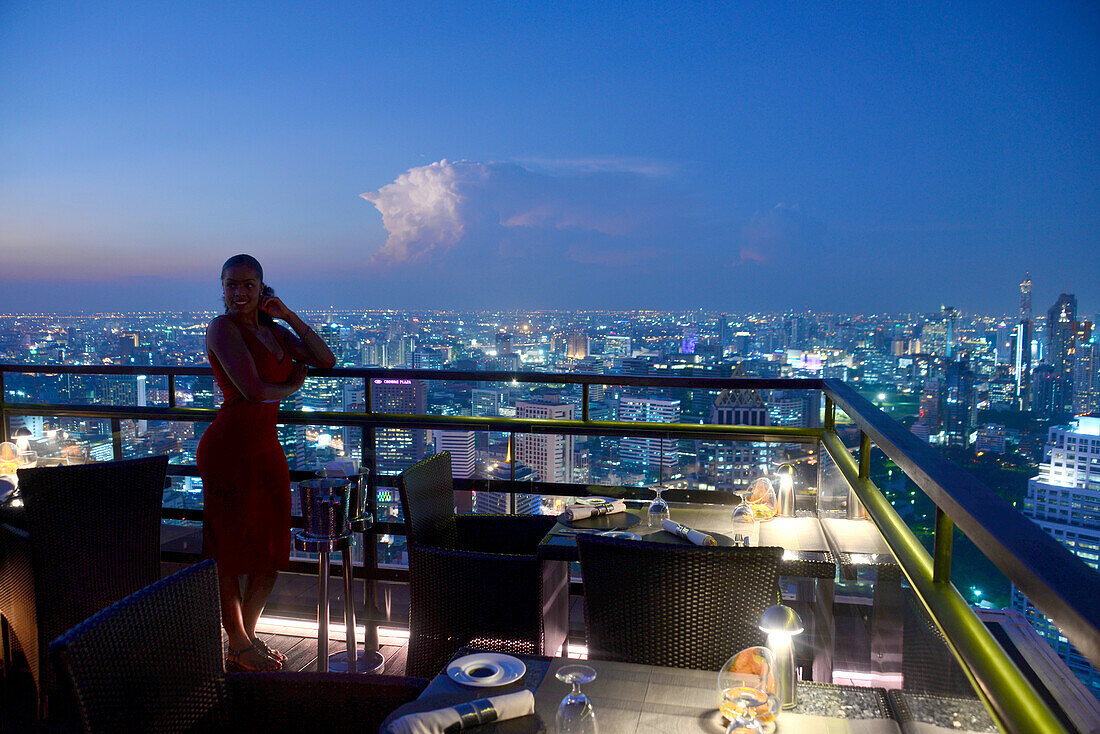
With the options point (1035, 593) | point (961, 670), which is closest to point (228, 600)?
point (961, 670)

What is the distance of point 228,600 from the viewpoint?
3.16 meters

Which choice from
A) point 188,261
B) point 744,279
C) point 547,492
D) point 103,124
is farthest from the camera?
point 744,279

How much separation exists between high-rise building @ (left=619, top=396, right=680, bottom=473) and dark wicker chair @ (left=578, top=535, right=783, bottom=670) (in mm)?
1982

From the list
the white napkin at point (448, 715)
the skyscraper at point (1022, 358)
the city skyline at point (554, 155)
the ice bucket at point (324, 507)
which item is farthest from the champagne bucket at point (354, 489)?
the skyscraper at point (1022, 358)

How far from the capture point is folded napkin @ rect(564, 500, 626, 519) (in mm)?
3035

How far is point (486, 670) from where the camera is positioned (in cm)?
155

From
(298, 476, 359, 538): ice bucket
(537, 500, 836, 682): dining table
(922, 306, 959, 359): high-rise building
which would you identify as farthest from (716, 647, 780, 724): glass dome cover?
(922, 306, 959, 359): high-rise building

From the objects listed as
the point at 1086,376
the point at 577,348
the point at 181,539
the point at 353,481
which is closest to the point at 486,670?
the point at 353,481

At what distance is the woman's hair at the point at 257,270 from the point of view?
297 centimetres

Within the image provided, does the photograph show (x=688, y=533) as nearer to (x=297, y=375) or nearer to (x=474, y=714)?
(x=474, y=714)

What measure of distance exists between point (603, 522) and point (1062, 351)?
198 inches

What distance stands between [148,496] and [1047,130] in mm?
22818

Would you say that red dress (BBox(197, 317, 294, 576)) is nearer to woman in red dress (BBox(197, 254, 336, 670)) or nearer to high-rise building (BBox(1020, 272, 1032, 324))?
woman in red dress (BBox(197, 254, 336, 670))

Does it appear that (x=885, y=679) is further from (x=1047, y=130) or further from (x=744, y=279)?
(x=1047, y=130)
